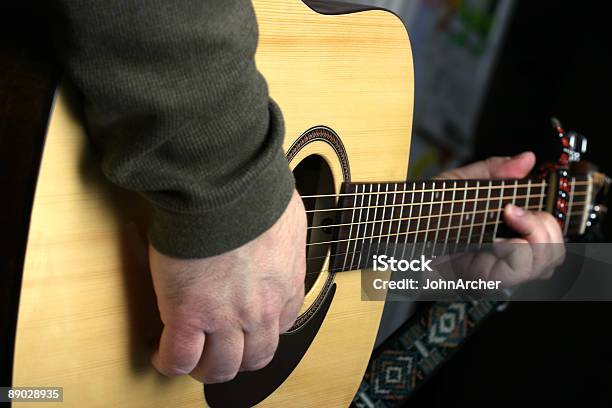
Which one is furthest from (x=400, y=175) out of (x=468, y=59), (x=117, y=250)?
(x=468, y=59)

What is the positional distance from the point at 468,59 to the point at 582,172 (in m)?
0.97

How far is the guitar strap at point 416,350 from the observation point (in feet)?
3.40

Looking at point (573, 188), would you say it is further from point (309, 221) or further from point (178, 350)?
point (178, 350)

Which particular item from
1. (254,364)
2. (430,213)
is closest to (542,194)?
(430,213)

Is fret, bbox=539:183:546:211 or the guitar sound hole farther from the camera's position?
fret, bbox=539:183:546:211

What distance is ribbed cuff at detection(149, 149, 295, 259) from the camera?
0.57 meters

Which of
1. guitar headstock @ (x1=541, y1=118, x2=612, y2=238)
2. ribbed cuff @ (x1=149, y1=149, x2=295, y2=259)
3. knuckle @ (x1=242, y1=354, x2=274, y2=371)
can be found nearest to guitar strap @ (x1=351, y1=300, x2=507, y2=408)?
guitar headstock @ (x1=541, y1=118, x2=612, y2=238)

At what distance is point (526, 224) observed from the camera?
1.05m

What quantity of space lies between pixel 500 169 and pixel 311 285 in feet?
1.50

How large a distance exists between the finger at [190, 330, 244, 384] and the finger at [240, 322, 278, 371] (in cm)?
1

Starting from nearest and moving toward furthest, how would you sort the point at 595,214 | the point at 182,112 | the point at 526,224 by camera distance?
1. the point at 182,112
2. the point at 526,224
3. the point at 595,214

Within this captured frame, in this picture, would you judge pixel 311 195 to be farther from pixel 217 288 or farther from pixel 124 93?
pixel 124 93

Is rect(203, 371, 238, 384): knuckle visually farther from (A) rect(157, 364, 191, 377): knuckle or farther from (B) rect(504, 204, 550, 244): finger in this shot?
(B) rect(504, 204, 550, 244): finger

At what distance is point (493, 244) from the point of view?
108cm
